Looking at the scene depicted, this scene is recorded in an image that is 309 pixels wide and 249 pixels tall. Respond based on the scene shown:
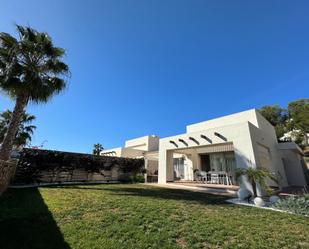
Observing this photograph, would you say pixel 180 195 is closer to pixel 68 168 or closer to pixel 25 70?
pixel 68 168

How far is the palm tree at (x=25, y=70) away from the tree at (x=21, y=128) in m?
9.68

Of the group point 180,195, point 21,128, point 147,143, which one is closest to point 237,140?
point 180,195

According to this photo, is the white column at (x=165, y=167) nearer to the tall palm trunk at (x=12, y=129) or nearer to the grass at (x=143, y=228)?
the grass at (x=143, y=228)

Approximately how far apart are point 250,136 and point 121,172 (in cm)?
1611

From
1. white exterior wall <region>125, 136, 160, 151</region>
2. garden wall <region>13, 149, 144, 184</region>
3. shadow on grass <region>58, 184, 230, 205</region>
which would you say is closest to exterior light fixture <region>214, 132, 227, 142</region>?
shadow on grass <region>58, 184, 230, 205</region>

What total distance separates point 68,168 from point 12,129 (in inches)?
280

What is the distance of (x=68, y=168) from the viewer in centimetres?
1698

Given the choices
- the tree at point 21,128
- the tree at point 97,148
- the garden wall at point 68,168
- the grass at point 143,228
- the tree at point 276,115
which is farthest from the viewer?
the tree at point 97,148

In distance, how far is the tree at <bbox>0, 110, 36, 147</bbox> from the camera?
20.4 meters

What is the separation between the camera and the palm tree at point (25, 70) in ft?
36.6

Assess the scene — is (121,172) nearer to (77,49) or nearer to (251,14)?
(77,49)

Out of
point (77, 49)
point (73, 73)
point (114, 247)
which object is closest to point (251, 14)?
point (77, 49)

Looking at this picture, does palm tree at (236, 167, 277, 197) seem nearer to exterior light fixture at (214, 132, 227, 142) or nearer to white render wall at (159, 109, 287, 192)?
white render wall at (159, 109, 287, 192)

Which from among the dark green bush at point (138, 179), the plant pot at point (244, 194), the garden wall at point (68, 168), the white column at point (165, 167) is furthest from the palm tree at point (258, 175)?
the garden wall at point (68, 168)
